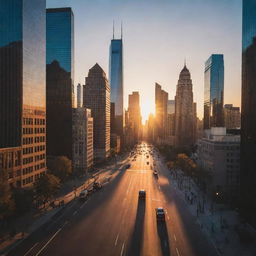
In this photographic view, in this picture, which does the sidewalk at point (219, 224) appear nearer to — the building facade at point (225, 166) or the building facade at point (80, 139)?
the building facade at point (225, 166)

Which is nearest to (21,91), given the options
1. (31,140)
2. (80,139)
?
(31,140)

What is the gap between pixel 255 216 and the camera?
4828 centimetres

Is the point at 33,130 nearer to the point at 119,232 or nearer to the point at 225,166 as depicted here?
the point at 119,232

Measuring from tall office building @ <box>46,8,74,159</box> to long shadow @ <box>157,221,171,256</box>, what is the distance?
74.5m

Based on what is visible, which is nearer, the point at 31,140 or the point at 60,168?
the point at 31,140

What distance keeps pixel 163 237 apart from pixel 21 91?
54606mm

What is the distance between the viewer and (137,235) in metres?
46.1

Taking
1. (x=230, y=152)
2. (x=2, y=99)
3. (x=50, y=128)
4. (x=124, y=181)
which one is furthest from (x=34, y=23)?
(x=230, y=152)

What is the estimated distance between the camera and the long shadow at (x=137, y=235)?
3953 centimetres

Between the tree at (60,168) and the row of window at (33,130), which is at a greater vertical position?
the row of window at (33,130)

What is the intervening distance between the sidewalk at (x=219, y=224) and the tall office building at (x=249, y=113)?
493 centimetres

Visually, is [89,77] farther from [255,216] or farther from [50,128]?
[255,216]

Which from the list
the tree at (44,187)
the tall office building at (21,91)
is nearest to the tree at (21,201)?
the tree at (44,187)

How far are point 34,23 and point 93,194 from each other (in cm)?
A: 5469
